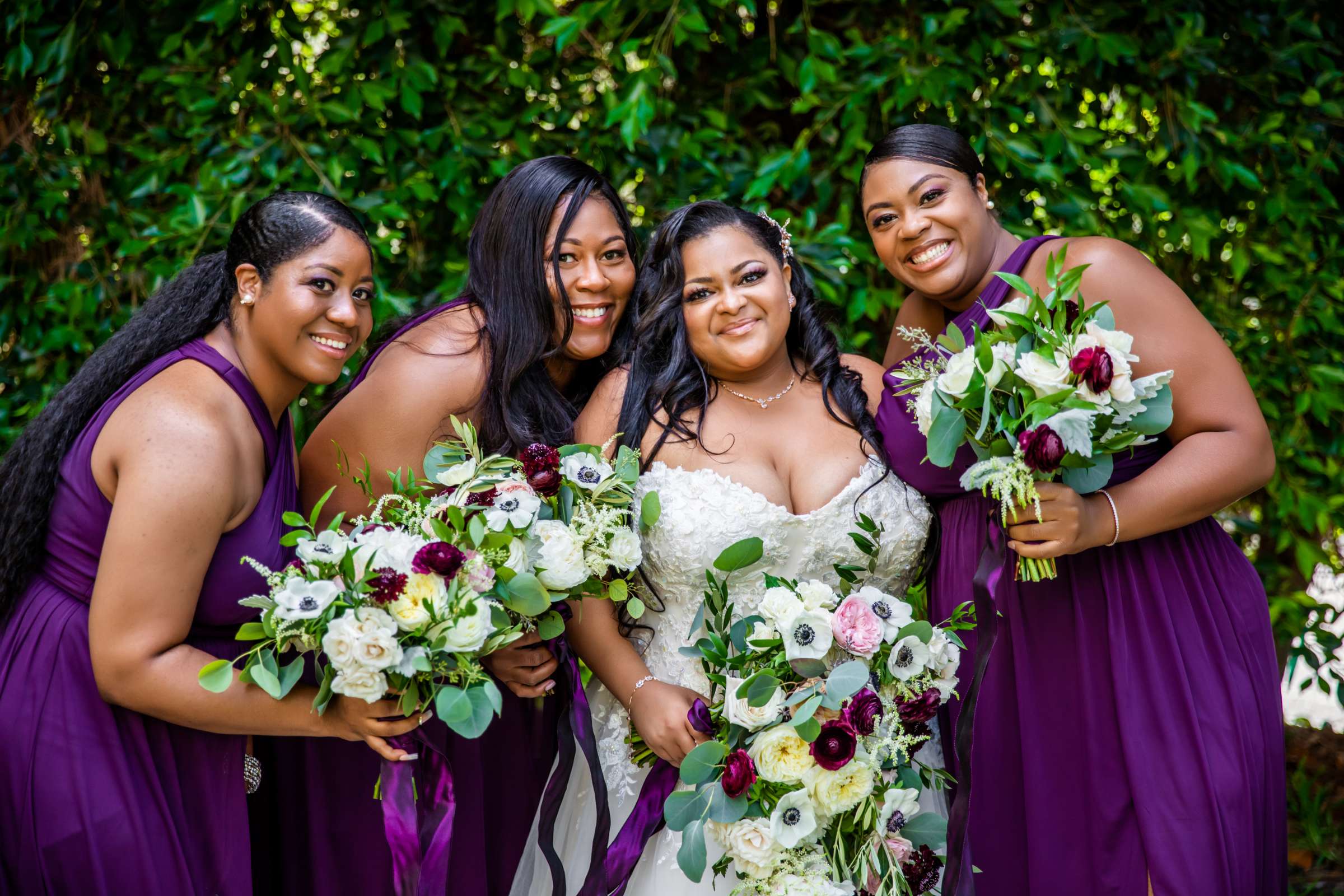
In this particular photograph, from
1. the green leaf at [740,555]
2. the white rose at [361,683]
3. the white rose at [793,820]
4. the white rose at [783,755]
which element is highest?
the green leaf at [740,555]

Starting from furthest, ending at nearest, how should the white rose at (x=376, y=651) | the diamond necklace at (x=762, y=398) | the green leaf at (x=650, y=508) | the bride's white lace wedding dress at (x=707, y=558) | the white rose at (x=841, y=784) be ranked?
1. the diamond necklace at (x=762, y=398)
2. the bride's white lace wedding dress at (x=707, y=558)
3. the green leaf at (x=650, y=508)
4. the white rose at (x=841, y=784)
5. the white rose at (x=376, y=651)

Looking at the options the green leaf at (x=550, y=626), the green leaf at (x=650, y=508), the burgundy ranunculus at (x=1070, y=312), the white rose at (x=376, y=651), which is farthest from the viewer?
the green leaf at (x=650, y=508)

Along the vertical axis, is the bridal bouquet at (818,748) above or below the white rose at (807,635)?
below

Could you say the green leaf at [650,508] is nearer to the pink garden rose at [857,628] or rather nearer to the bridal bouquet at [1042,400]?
→ the pink garden rose at [857,628]

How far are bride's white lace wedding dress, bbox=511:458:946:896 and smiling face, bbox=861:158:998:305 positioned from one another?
60 cm

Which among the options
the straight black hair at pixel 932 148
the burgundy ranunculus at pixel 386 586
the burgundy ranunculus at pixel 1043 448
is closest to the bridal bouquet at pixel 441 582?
the burgundy ranunculus at pixel 386 586

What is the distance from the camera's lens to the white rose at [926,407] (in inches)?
105

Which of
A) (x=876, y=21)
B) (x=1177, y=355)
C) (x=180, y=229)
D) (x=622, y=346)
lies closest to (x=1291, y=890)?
(x=1177, y=355)

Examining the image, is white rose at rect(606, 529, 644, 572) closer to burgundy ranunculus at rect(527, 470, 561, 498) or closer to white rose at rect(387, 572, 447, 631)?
burgundy ranunculus at rect(527, 470, 561, 498)

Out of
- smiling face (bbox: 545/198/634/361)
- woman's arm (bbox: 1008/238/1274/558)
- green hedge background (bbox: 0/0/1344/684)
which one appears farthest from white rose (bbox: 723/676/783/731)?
green hedge background (bbox: 0/0/1344/684)

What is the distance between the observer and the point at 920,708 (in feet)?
8.58

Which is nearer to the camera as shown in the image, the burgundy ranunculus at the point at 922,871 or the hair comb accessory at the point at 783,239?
the burgundy ranunculus at the point at 922,871

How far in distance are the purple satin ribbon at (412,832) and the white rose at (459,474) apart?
0.62 m

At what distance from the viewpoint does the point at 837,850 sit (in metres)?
2.68
